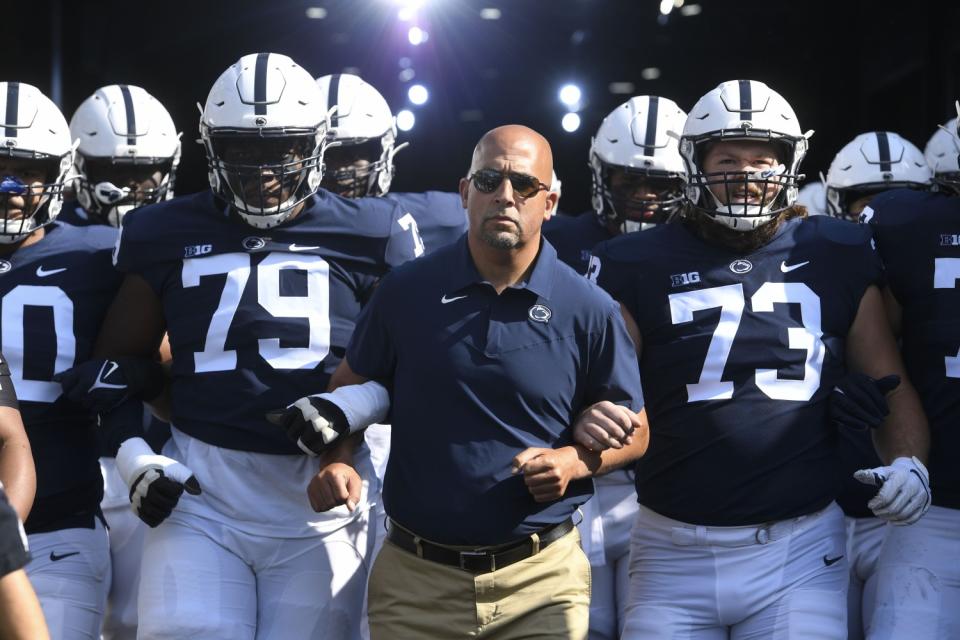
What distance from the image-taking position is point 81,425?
171 inches

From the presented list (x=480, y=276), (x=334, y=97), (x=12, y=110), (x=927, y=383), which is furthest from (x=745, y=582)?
(x=334, y=97)

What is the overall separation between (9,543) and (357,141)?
11.0ft

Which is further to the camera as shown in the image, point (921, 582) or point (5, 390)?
point (921, 582)

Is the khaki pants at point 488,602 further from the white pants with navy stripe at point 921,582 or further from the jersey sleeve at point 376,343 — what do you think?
the white pants with navy stripe at point 921,582

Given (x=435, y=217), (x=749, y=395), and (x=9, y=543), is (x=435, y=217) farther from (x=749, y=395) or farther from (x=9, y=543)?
(x=9, y=543)

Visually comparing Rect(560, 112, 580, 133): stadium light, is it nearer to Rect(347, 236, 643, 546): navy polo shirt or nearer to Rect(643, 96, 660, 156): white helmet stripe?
Rect(643, 96, 660, 156): white helmet stripe

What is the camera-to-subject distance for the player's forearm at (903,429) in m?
3.96

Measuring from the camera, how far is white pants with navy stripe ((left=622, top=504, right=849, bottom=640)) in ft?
12.6

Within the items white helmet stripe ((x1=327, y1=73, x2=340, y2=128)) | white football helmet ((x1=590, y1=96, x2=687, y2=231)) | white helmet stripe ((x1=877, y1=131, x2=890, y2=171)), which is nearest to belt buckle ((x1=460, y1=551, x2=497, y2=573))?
white football helmet ((x1=590, y1=96, x2=687, y2=231))

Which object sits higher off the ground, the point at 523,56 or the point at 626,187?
the point at 523,56

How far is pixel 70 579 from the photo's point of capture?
4125 millimetres

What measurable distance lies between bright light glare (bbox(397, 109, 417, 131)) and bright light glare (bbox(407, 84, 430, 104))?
0.29 ft

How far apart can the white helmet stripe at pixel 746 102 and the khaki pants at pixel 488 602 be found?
4.79 ft

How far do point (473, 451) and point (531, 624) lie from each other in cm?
45
